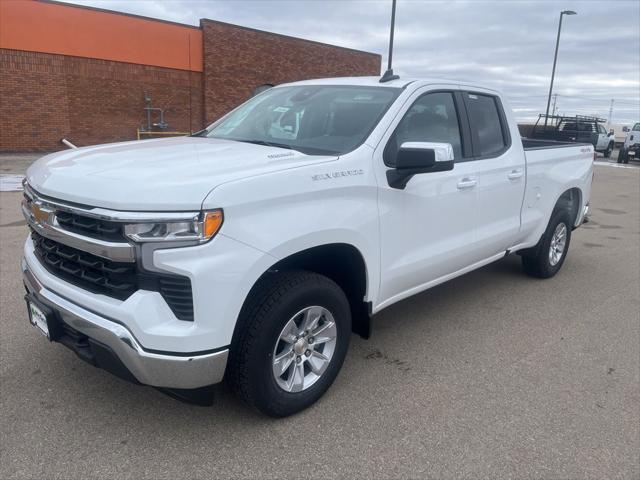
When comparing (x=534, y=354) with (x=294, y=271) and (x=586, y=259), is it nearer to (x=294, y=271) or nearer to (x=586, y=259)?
(x=294, y=271)

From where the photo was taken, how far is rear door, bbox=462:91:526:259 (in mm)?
4285

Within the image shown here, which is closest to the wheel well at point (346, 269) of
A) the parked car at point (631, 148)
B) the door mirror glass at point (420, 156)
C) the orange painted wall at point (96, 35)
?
the door mirror glass at point (420, 156)

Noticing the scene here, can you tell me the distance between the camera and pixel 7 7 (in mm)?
17438

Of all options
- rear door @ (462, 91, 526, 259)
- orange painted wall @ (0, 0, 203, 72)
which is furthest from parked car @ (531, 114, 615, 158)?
orange painted wall @ (0, 0, 203, 72)

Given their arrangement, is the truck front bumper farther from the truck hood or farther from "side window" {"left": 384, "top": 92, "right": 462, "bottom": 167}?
"side window" {"left": 384, "top": 92, "right": 462, "bottom": 167}

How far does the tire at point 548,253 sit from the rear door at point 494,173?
0.82 meters

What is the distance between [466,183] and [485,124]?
0.83 metres

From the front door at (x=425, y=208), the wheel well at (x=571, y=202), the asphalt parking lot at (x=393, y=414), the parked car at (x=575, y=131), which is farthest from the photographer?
the parked car at (x=575, y=131)

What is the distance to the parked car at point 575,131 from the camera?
897cm

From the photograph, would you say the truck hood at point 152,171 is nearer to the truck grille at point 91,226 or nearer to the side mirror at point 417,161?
the truck grille at point 91,226

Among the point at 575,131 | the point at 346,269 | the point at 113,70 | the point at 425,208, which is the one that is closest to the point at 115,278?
the point at 346,269

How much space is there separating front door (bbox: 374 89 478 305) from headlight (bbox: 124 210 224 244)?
4.03 ft

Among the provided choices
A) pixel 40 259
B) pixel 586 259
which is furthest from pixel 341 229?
pixel 586 259

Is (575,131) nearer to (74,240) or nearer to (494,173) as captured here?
(494,173)
